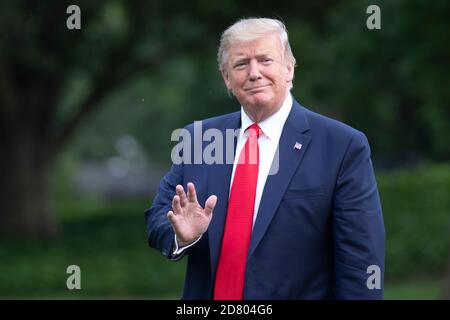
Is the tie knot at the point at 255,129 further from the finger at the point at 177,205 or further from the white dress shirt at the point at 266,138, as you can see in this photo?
the finger at the point at 177,205

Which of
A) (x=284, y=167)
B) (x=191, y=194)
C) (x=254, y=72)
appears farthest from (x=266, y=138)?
(x=191, y=194)

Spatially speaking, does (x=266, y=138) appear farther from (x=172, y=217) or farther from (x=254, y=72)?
(x=172, y=217)

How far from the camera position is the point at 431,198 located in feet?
66.3

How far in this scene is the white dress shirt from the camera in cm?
394

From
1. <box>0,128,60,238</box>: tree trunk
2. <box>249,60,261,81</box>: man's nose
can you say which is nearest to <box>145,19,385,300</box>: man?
<box>249,60,261,81</box>: man's nose

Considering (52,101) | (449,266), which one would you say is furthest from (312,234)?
(52,101)

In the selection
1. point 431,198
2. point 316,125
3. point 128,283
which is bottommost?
point 128,283

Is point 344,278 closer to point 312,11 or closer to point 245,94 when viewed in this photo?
point 245,94

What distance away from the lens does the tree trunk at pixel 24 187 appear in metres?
23.2

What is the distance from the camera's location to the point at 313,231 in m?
3.84

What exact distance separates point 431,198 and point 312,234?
55.3 feet

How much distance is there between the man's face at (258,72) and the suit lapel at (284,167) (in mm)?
123

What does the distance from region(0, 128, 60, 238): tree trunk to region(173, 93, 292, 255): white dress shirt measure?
769 inches

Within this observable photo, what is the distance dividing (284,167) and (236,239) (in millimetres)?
348
